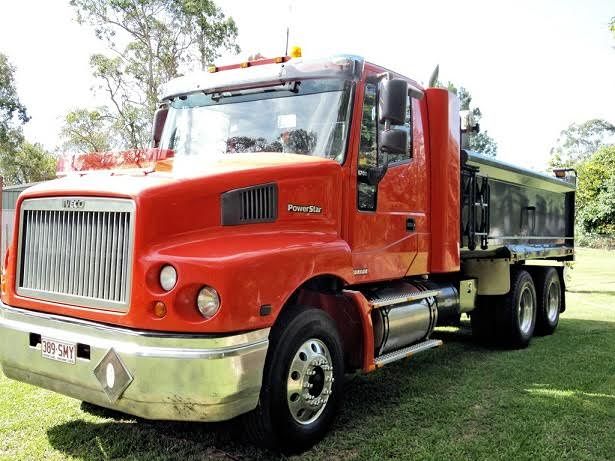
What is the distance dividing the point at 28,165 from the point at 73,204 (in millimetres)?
49815

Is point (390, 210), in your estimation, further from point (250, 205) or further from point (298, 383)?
point (298, 383)

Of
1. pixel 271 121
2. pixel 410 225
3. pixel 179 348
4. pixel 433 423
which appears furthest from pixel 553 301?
pixel 179 348

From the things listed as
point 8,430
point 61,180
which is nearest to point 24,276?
point 61,180

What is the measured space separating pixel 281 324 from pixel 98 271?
4.00 ft

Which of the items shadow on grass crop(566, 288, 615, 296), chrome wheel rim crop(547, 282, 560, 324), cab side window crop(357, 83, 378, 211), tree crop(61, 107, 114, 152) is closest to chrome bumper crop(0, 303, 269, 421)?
cab side window crop(357, 83, 378, 211)

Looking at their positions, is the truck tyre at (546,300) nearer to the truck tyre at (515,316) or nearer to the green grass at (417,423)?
the truck tyre at (515,316)

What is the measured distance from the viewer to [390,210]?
5.24 meters

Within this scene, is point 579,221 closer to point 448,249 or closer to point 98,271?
point 448,249

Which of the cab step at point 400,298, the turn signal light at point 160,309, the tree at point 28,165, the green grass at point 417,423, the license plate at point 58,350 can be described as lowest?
the green grass at point 417,423

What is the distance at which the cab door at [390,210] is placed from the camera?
482cm

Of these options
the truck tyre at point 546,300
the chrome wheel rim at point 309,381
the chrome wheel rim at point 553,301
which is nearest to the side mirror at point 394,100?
the chrome wheel rim at point 309,381

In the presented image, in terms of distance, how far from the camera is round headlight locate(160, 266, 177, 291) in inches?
133

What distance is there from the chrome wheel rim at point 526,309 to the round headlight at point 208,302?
5.59 metres

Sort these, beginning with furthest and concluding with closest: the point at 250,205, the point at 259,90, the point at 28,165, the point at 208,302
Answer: the point at 28,165 < the point at 259,90 < the point at 250,205 < the point at 208,302
